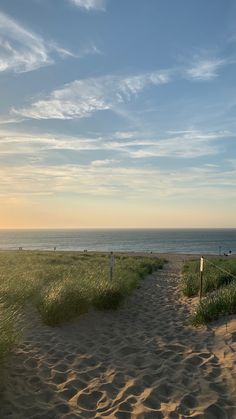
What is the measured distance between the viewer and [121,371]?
22.0 ft

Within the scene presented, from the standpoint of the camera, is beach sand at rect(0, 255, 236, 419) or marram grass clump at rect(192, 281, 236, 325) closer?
beach sand at rect(0, 255, 236, 419)

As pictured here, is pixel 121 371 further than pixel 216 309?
No

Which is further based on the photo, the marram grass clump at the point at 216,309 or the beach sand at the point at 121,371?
the marram grass clump at the point at 216,309

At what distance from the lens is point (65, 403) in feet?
18.0

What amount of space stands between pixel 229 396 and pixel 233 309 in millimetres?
4557

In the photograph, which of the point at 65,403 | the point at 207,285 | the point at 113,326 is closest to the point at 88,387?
the point at 65,403

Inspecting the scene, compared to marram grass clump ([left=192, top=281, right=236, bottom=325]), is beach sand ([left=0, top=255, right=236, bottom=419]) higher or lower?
lower

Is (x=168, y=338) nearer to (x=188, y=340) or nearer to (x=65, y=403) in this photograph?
(x=188, y=340)

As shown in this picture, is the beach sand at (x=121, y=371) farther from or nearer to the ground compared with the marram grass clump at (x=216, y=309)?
nearer to the ground

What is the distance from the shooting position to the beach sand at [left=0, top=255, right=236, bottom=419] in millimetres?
5281

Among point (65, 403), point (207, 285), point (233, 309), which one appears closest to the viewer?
point (65, 403)

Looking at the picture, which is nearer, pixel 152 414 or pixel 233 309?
pixel 152 414

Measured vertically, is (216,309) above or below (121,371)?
above

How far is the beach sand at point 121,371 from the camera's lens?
5281 mm
